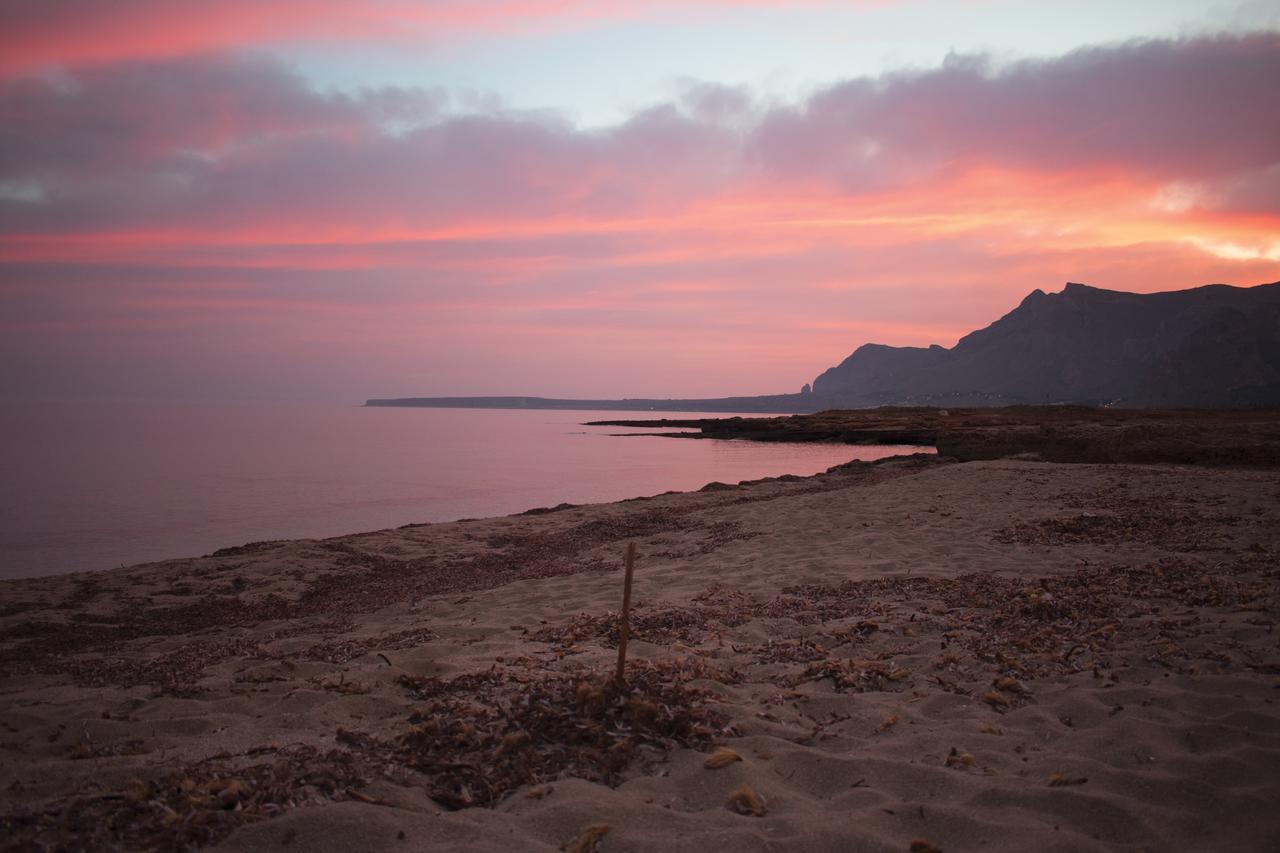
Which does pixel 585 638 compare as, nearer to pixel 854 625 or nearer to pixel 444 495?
pixel 854 625

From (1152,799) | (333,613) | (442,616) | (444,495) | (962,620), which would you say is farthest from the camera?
(444,495)

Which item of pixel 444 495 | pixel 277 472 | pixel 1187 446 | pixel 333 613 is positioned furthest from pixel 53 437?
pixel 1187 446

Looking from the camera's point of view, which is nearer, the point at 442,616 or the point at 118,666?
the point at 118,666

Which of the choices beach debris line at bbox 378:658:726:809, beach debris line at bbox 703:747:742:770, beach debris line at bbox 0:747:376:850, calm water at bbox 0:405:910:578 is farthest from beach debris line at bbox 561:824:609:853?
calm water at bbox 0:405:910:578

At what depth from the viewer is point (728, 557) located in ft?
34.3

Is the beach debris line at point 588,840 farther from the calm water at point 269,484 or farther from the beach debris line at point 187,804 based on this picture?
the calm water at point 269,484

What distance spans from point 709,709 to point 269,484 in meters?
30.7

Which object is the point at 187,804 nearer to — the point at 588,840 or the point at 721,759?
the point at 588,840

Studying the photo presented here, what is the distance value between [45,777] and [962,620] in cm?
654

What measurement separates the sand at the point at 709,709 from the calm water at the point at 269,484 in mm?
9968

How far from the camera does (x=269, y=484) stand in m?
30.2

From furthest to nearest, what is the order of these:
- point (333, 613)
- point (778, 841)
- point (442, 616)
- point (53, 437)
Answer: point (53, 437)
point (333, 613)
point (442, 616)
point (778, 841)

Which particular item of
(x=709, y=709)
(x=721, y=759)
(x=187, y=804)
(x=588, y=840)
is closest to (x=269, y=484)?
(x=187, y=804)

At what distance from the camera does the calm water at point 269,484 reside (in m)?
18.6
